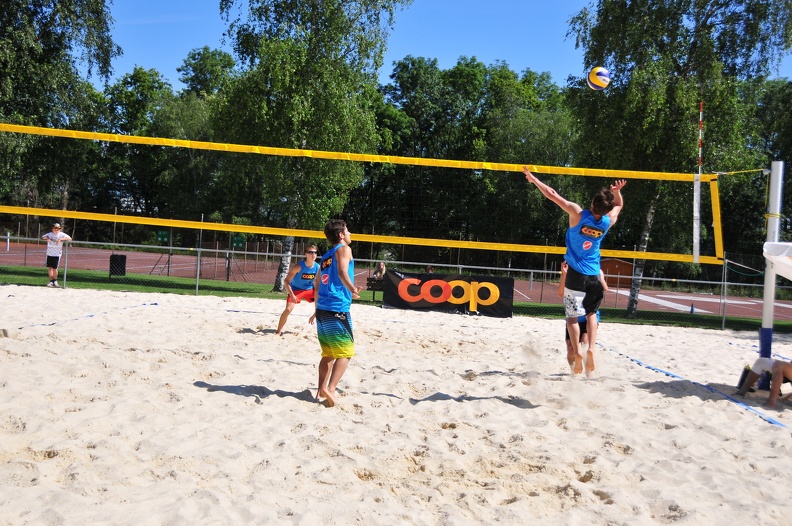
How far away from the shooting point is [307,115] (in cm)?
1500

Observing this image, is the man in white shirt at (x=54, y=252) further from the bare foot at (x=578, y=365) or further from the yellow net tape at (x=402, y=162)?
the bare foot at (x=578, y=365)

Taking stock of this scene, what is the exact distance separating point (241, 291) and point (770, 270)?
11.2 metres

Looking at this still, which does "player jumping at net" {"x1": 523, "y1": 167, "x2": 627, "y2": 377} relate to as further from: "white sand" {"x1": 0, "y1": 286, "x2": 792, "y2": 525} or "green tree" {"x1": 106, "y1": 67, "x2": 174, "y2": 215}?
"green tree" {"x1": 106, "y1": 67, "x2": 174, "y2": 215}

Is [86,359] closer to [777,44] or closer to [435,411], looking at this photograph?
[435,411]

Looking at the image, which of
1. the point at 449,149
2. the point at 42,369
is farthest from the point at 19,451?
the point at 449,149

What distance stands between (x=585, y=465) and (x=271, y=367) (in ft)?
9.82

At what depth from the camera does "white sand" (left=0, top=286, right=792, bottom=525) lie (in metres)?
2.77

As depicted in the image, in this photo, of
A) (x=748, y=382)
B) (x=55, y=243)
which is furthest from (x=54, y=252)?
(x=748, y=382)

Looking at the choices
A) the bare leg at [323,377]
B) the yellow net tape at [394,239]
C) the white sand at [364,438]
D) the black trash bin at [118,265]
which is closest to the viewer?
the white sand at [364,438]

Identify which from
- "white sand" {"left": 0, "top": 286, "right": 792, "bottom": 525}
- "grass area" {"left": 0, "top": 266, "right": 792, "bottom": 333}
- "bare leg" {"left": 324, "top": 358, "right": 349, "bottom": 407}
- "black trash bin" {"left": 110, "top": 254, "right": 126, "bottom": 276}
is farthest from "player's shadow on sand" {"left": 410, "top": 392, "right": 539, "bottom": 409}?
"black trash bin" {"left": 110, "top": 254, "right": 126, "bottom": 276}

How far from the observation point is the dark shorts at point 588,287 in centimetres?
532

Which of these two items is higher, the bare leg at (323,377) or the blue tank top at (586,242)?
the blue tank top at (586,242)

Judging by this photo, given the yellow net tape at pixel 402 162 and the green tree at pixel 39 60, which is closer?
the yellow net tape at pixel 402 162

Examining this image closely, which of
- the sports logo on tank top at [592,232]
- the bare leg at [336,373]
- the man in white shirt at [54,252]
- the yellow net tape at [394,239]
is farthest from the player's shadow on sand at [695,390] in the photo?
the man in white shirt at [54,252]
